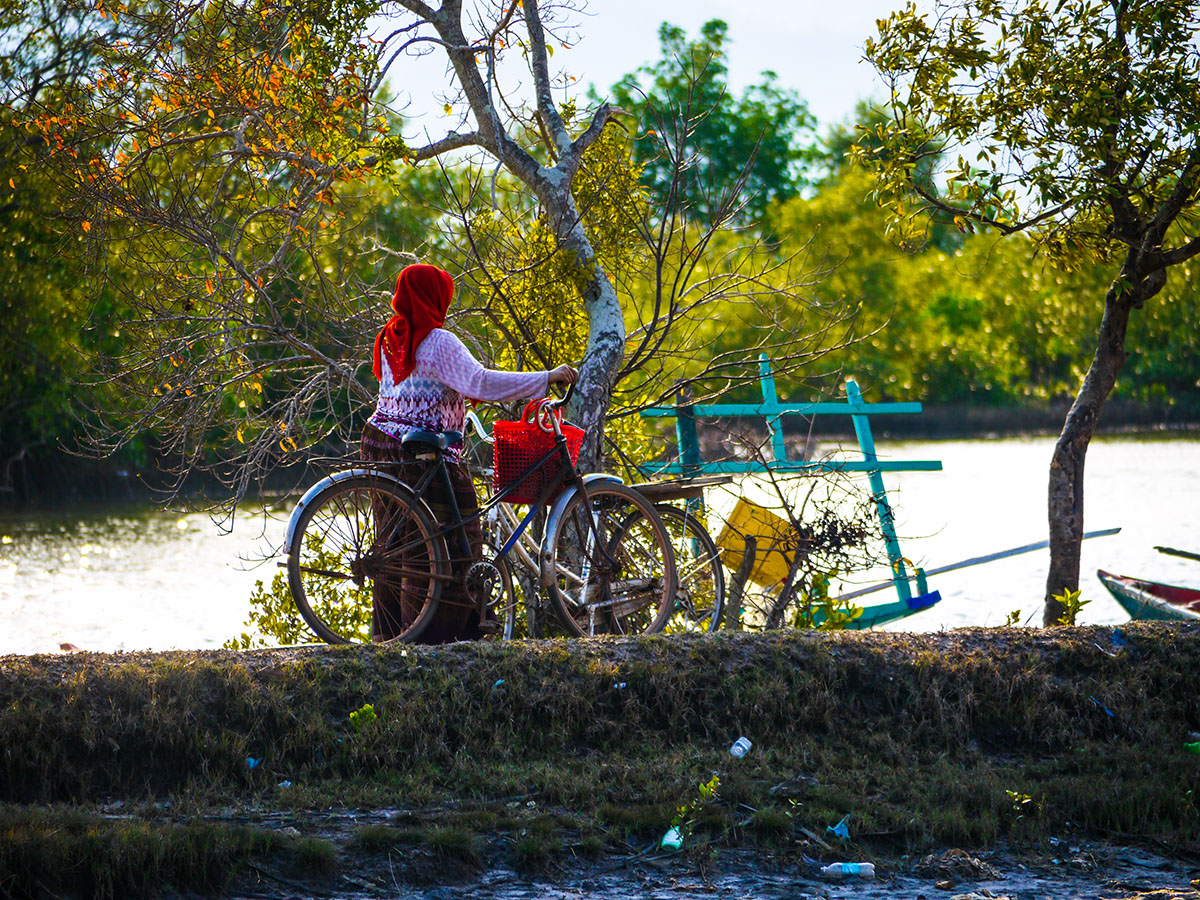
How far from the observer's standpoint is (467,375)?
A: 5445mm

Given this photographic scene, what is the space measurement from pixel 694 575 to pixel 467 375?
1.98 metres

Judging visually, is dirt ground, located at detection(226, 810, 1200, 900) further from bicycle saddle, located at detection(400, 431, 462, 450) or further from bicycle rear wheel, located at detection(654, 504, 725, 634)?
bicycle rear wheel, located at detection(654, 504, 725, 634)

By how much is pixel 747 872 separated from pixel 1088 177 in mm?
4745

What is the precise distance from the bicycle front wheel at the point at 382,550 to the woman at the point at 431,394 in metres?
0.02

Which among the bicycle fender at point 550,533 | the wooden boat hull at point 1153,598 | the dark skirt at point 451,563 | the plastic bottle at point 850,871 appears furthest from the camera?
the wooden boat hull at point 1153,598

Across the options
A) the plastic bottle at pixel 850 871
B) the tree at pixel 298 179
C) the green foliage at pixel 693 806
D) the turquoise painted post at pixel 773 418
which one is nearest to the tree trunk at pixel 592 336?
the tree at pixel 298 179

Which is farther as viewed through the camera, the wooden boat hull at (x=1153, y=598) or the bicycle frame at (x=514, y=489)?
the wooden boat hull at (x=1153, y=598)

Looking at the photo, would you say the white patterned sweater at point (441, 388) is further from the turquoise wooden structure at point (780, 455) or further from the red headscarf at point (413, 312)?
the turquoise wooden structure at point (780, 455)

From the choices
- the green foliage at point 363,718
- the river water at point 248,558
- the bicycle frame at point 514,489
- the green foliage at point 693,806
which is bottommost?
the river water at point 248,558

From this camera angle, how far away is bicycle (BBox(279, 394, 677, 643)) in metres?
5.32

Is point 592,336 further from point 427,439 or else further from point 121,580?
point 121,580

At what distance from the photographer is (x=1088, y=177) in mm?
7055

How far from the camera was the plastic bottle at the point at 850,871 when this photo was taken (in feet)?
13.0

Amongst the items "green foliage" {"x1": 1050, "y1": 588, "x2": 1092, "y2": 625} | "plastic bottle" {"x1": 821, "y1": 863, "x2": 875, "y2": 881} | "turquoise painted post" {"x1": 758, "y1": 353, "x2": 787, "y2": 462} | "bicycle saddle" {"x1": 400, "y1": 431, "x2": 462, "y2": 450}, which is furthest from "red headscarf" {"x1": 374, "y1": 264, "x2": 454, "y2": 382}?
"green foliage" {"x1": 1050, "y1": 588, "x2": 1092, "y2": 625}
